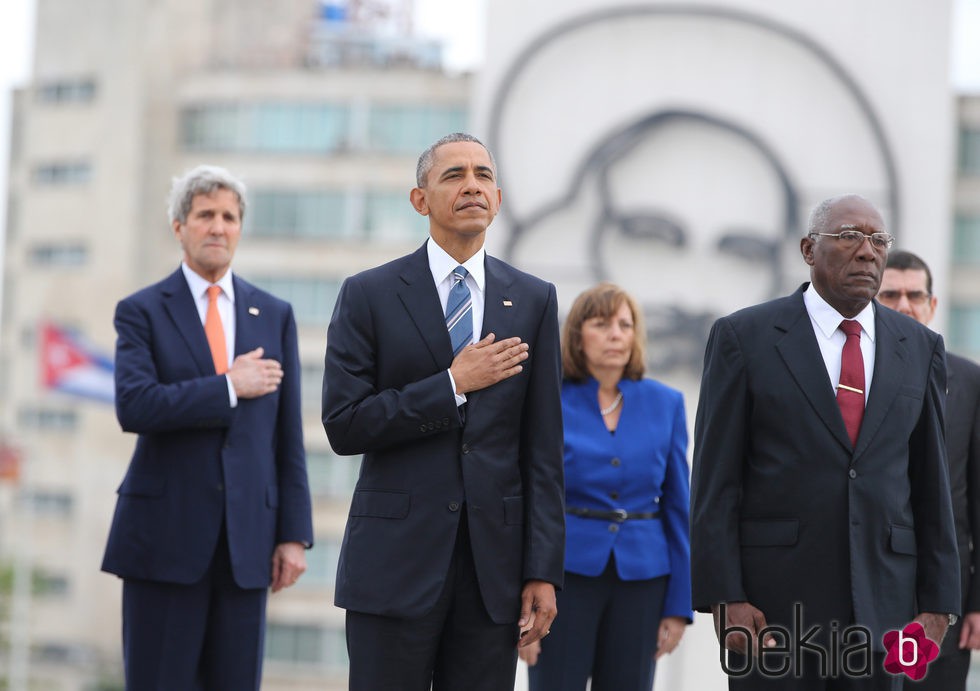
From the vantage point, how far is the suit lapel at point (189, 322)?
15.0 ft

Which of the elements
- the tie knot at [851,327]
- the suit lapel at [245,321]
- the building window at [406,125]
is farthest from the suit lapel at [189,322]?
the building window at [406,125]

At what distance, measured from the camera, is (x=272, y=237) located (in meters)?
39.0

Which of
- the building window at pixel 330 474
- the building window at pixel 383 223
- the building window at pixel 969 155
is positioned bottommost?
the building window at pixel 330 474

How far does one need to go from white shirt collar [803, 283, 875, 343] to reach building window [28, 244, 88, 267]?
1532 inches

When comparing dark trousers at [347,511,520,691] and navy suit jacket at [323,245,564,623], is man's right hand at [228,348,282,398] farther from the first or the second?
dark trousers at [347,511,520,691]

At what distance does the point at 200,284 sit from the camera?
15.4 feet

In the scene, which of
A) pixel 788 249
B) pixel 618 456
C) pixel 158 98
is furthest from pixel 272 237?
pixel 618 456

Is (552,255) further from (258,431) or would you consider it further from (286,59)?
(258,431)

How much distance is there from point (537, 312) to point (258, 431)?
1285 mm

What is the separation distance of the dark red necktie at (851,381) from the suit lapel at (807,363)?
0.03 meters

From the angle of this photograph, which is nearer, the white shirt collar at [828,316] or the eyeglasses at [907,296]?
the white shirt collar at [828,316]

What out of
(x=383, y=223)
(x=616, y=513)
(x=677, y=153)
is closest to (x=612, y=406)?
(x=616, y=513)

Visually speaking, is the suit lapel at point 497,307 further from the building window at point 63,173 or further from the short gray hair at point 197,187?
the building window at point 63,173

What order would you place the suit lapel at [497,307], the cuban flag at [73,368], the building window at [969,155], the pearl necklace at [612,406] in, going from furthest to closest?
the building window at [969,155]
the cuban flag at [73,368]
the pearl necklace at [612,406]
the suit lapel at [497,307]
